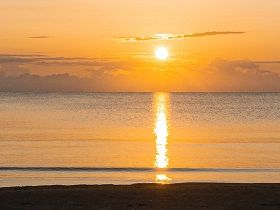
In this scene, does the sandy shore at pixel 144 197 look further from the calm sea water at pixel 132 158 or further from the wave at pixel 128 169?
the wave at pixel 128 169

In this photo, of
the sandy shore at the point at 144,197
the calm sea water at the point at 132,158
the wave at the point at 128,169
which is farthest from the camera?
the wave at the point at 128,169

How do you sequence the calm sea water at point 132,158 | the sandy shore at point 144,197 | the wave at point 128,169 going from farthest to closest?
the wave at point 128,169
the calm sea water at point 132,158
the sandy shore at point 144,197

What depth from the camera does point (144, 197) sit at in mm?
20781

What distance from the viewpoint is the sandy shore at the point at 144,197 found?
19.2 meters

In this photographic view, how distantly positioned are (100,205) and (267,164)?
1935 centimetres

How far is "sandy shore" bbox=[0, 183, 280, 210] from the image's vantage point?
19.2m

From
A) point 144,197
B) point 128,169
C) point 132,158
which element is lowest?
point 144,197

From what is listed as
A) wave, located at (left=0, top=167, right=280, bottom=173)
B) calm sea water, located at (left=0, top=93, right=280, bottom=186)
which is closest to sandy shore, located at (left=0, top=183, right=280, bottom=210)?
calm sea water, located at (left=0, top=93, right=280, bottom=186)

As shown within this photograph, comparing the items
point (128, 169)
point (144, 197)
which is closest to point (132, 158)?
point (128, 169)

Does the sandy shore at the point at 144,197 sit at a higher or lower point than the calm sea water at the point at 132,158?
lower

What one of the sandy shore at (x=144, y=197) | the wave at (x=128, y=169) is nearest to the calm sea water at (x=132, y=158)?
the wave at (x=128, y=169)

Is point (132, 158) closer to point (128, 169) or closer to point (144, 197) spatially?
point (128, 169)

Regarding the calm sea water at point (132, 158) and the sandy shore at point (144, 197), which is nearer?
the sandy shore at point (144, 197)

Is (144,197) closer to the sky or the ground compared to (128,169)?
closer to the ground
